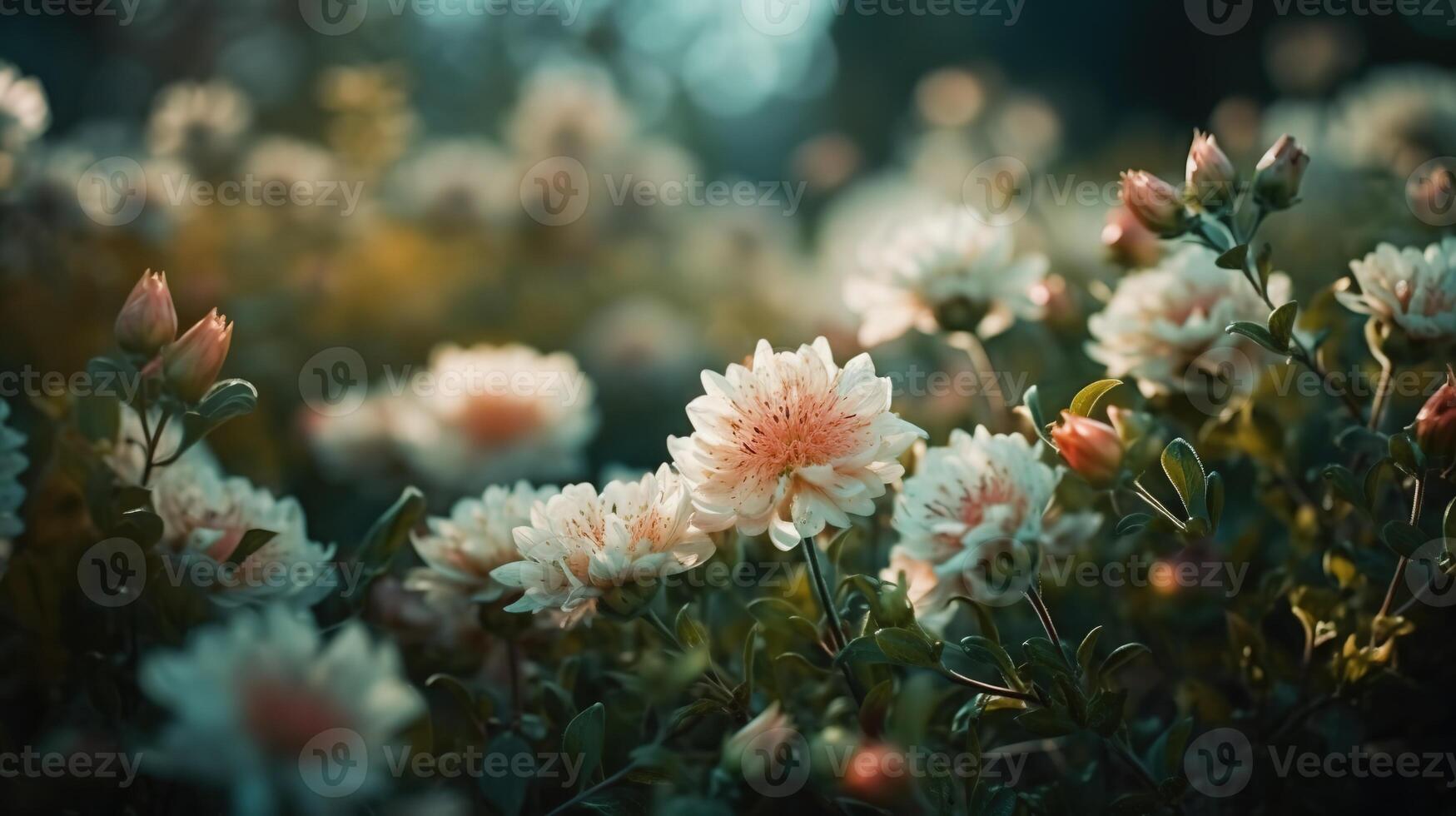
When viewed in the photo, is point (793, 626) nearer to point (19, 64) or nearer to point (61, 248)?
point (61, 248)

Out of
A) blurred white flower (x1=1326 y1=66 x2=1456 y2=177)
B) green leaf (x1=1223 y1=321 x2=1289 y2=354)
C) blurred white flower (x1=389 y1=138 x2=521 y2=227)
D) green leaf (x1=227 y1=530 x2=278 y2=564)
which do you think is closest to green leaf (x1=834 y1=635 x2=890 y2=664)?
green leaf (x1=1223 y1=321 x2=1289 y2=354)

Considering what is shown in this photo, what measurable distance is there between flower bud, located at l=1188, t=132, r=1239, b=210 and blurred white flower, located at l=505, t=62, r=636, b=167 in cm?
187

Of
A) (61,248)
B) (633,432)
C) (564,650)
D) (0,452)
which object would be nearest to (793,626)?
(564,650)

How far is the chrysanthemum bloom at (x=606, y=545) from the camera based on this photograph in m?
0.65

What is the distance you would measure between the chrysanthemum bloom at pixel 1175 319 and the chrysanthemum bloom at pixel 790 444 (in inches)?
10.8

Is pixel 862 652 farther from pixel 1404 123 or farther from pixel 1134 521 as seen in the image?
pixel 1404 123

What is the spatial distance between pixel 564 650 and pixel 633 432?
790 millimetres

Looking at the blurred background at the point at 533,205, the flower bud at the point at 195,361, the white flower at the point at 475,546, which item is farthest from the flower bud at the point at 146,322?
the blurred background at the point at 533,205

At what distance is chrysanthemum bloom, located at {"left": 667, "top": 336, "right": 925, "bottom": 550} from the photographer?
65 centimetres

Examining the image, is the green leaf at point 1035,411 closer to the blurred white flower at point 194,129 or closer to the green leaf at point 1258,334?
the green leaf at point 1258,334

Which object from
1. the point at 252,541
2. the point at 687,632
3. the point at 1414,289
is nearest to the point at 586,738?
the point at 687,632

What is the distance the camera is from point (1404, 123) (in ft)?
5.35

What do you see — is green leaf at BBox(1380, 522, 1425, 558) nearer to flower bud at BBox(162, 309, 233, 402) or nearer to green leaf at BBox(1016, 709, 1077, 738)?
green leaf at BBox(1016, 709, 1077, 738)

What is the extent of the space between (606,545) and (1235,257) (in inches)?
18.7
